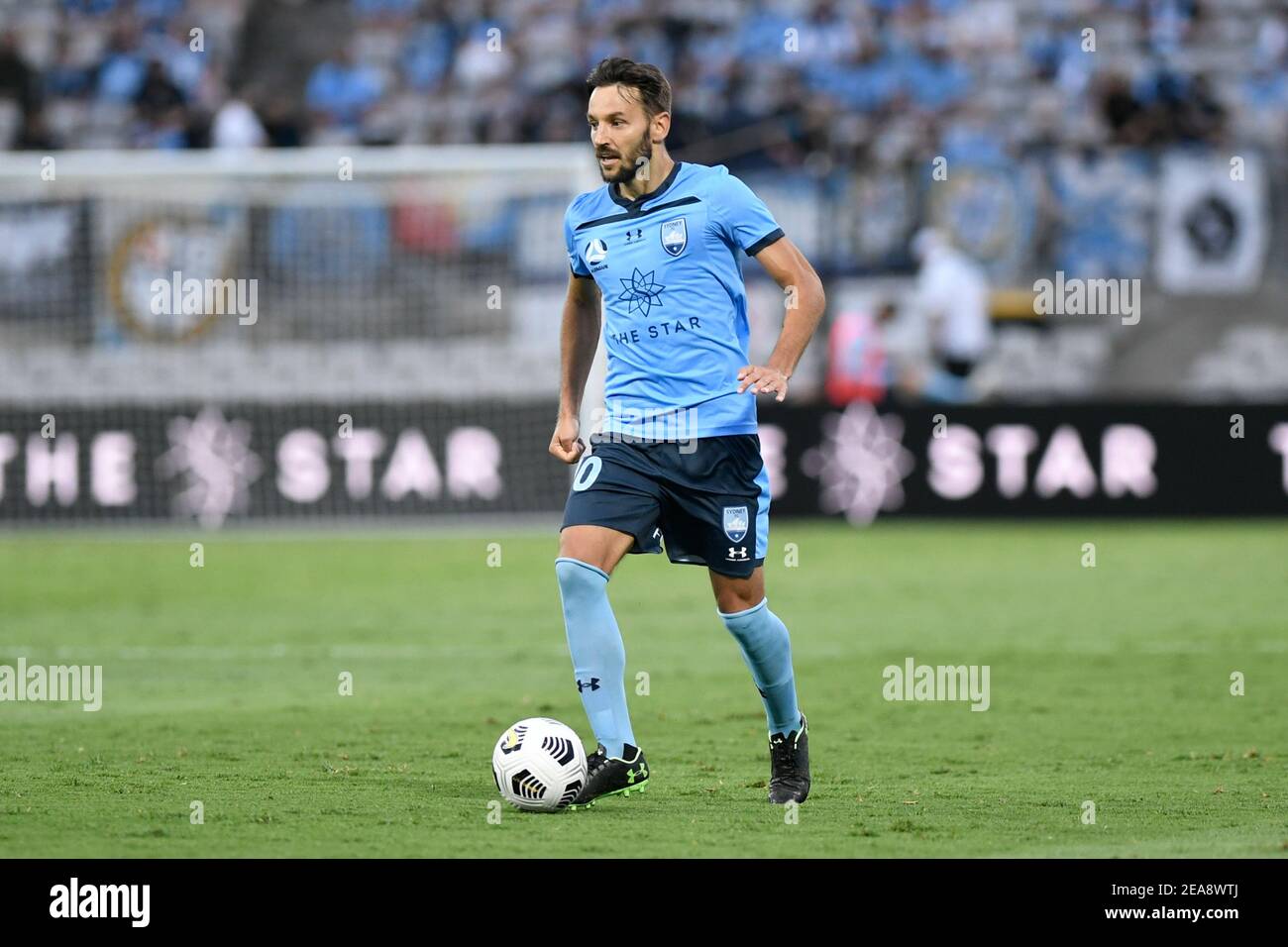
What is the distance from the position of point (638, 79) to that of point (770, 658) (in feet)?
6.09

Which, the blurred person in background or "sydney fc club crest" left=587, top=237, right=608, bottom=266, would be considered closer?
"sydney fc club crest" left=587, top=237, right=608, bottom=266

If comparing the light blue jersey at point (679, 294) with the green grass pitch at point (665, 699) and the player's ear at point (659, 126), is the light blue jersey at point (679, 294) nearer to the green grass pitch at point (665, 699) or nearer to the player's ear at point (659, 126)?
the player's ear at point (659, 126)

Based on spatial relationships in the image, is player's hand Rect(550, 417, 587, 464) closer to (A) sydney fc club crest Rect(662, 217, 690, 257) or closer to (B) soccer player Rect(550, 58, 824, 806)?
(B) soccer player Rect(550, 58, 824, 806)

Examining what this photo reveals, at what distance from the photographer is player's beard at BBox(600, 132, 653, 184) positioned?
Result: 6.41 meters

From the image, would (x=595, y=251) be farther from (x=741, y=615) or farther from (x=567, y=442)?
(x=741, y=615)

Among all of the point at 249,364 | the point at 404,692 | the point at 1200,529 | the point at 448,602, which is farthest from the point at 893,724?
the point at 249,364

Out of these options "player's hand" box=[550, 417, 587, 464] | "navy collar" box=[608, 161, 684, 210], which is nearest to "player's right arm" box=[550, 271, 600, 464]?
"player's hand" box=[550, 417, 587, 464]

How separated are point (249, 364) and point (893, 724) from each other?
11.4 m

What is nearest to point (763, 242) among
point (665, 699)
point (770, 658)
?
point (770, 658)

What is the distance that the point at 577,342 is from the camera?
6859mm

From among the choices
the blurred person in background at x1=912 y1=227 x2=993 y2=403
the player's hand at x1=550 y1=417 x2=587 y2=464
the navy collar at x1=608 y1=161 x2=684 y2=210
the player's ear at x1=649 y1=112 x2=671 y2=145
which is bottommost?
the player's hand at x1=550 y1=417 x2=587 y2=464

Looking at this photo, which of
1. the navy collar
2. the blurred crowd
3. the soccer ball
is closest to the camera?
the soccer ball

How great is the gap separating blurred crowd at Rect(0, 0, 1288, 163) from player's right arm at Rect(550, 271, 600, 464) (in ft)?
46.5
